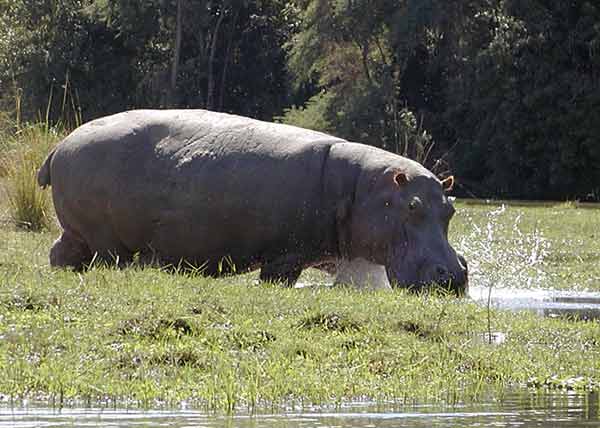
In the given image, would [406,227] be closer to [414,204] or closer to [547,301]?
[414,204]

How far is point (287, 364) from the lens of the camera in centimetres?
737

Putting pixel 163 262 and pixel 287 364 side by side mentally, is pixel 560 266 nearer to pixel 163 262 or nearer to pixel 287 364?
pixel 163 262

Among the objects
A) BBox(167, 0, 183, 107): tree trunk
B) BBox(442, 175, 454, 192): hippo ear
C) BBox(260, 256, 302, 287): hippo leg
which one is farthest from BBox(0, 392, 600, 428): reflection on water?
BBox(167, 0, 183, 107): tree trunk

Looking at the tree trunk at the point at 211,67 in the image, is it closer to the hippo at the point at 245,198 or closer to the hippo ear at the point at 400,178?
the hippo at the point at 245,198

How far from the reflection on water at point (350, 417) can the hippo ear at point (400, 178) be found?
3967mm

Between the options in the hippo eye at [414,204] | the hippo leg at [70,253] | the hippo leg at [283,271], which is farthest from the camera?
the hippo leg at [70,253]

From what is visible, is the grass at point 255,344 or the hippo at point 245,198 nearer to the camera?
the grass at point 255,344

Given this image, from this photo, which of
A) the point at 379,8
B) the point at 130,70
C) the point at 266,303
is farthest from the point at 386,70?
the point at 266,303

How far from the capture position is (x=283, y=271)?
10.9 meters

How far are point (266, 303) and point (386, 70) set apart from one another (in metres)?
37.6

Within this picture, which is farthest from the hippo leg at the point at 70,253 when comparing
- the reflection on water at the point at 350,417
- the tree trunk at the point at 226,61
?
the tree trunk at the point at 226,61

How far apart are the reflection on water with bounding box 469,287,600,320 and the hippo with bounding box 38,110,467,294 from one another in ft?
2.35

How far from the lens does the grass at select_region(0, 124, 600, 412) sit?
6828mm

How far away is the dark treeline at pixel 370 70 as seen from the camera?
1610 inches
